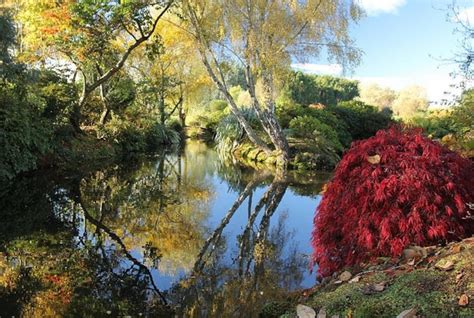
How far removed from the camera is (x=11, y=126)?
9.49m

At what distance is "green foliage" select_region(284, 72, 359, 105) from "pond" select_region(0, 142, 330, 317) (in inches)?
1720

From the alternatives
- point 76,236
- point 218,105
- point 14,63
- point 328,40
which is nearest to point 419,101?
point 218,105

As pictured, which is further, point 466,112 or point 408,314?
point 466,112

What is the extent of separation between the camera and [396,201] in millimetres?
3609

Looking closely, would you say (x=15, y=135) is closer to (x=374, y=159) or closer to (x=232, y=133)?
(x=374, y=159)

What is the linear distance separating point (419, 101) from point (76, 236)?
121 ft

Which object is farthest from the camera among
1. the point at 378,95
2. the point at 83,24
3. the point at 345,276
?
the point at 378,95

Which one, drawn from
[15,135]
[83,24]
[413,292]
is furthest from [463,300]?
[83,24]

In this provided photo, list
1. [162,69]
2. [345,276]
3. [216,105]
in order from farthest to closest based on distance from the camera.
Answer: [216,105]
[162,69]
[345,276]

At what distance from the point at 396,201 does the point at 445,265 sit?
27.5 inches

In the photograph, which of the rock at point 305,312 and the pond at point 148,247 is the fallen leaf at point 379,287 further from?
the pond at point 148,247

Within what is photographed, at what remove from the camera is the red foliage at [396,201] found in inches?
142

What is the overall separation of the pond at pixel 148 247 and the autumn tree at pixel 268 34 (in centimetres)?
500

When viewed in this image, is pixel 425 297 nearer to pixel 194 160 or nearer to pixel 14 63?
pixel 14 63
